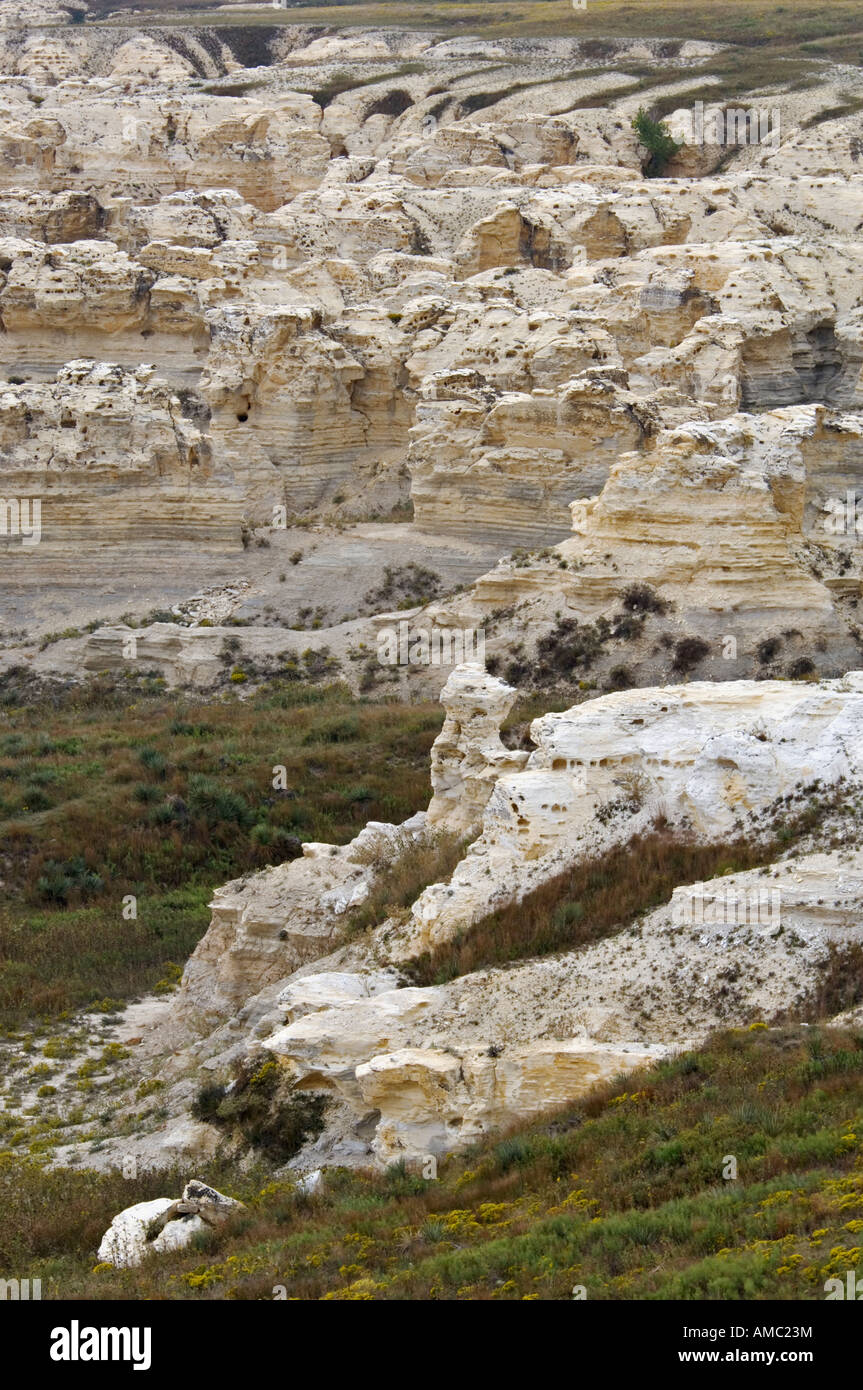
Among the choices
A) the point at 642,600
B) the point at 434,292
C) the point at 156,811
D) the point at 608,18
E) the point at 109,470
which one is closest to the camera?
the point at 156,811

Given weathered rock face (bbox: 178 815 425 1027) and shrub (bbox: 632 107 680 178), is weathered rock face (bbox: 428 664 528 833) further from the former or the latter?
shrub (bbox: 632 107 680 178)

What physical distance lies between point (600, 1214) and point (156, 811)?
19784mm

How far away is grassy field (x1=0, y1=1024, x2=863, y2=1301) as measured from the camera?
12.1 meters

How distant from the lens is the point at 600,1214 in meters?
13.5

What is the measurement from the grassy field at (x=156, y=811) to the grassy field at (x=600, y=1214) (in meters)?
9.94

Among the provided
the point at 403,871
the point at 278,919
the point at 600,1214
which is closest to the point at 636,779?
the point at 403,871

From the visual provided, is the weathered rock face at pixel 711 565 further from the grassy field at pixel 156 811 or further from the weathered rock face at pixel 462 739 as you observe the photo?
the weathered rock face at pixel 462 739

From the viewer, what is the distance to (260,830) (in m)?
31.6

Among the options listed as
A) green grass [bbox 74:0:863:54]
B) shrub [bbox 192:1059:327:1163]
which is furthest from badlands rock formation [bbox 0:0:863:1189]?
green grass [bbox 74:0:863:54]

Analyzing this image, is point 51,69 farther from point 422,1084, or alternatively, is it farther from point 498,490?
point 422,1084

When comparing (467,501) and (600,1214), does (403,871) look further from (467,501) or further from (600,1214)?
(467,501)

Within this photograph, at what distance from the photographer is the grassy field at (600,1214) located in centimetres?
1212

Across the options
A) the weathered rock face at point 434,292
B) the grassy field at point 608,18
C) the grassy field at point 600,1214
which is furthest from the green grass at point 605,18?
the grassy field at point 600,1214

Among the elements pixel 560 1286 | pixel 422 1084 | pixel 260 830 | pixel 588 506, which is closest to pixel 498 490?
pixel 588 506
